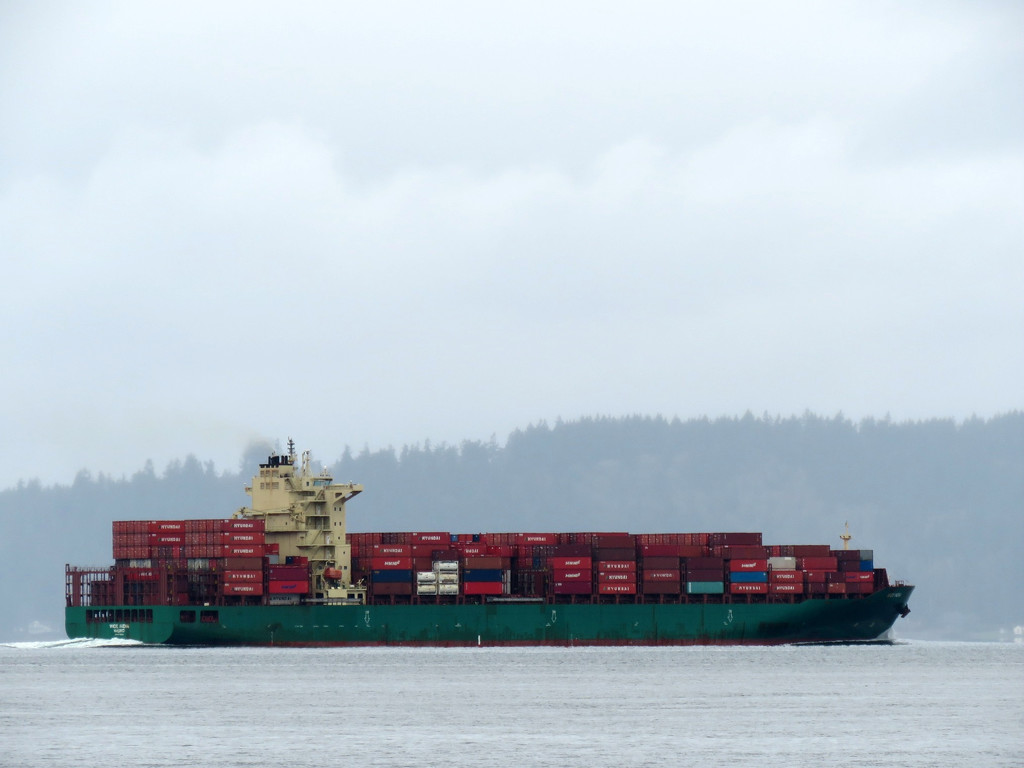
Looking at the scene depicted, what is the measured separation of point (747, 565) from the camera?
105375 mm

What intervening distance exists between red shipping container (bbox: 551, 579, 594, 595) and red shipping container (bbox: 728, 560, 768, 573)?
27.6 ft

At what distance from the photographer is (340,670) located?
8919 centimetres

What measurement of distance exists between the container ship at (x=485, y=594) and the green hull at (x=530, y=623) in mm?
83

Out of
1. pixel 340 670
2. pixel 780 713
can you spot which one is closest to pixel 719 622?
pixel 340 670

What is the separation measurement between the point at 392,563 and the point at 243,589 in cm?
881

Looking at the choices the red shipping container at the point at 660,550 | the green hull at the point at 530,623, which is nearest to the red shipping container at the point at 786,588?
the green hull at the point at 530,623

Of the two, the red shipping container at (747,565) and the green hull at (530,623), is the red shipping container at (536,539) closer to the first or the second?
the green hull at (530,623)

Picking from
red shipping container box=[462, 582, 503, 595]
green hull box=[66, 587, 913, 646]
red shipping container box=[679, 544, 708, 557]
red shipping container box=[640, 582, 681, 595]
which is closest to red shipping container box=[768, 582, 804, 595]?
green hull box=[66, 587, 913, 646]

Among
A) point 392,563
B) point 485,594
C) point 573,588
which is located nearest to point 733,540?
point 573,588

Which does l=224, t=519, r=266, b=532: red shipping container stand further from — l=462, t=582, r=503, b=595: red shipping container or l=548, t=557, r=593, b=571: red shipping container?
l=548, t=557, r=593, b=571: red shipping container

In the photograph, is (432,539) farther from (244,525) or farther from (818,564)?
(818,564)

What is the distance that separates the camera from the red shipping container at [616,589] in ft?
346

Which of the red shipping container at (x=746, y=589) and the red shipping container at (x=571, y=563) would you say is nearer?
the red shipping container at (x=746, y=589)

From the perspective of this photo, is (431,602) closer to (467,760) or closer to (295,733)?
(295,733)
